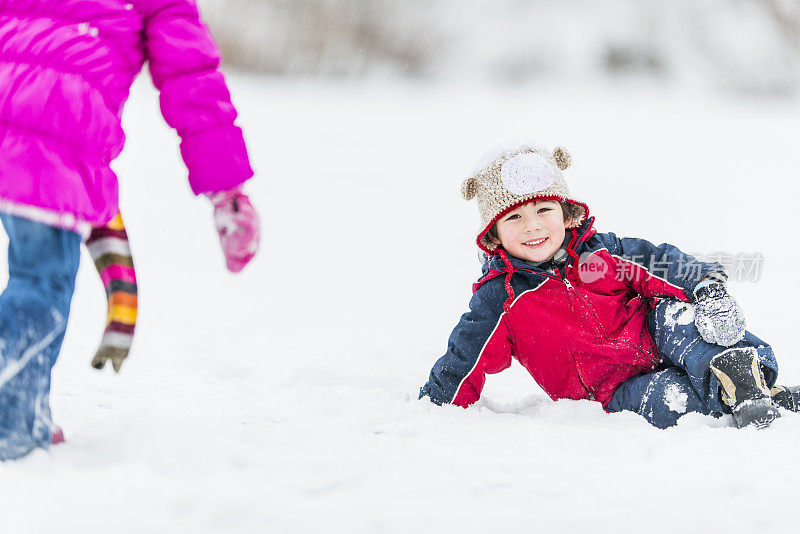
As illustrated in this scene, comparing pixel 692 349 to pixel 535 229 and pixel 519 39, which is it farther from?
pixel 519 39

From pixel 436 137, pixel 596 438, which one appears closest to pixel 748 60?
pixel 436 137

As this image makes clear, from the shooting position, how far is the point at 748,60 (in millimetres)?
8648

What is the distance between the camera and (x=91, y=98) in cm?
141

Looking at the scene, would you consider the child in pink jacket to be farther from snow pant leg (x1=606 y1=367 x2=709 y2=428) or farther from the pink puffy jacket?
snow pant leg (x1=606 y1=367 x2=709 y2=428)

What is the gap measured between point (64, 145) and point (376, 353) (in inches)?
62.8

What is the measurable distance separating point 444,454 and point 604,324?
0.79 meters

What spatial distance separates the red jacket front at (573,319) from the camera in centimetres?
209

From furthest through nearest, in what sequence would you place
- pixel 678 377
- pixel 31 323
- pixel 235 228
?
pixel 678 377, pixel 235 228, pixel 31 323

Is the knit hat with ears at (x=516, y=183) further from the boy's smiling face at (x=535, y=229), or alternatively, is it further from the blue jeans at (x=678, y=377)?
the blue jeans at (x=678, y=377)

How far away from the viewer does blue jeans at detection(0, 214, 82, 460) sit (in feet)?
4.41

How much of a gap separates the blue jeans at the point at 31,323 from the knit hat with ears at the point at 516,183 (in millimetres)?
1065

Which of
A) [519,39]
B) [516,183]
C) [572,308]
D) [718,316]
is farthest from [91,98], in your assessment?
[519,39]

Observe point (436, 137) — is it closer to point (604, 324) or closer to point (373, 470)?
point (604, 324)

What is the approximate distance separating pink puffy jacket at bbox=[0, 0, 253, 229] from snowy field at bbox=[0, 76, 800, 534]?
0.46 meters
